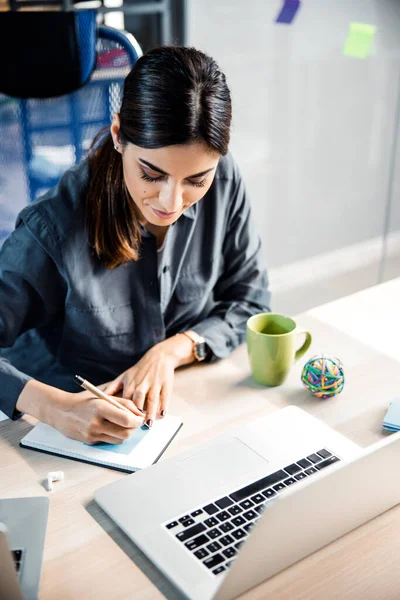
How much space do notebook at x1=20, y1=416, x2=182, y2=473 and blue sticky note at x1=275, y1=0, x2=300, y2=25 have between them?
6.36 feet

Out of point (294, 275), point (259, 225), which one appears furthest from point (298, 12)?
point (294, 275)

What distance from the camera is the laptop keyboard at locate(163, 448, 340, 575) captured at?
30.9 inches

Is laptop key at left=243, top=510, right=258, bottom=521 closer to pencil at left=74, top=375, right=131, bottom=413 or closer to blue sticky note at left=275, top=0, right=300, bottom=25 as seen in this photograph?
pencil at left=74, top=375, right=131, bottom=413

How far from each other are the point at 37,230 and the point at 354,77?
6.54 ft

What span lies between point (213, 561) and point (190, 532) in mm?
54

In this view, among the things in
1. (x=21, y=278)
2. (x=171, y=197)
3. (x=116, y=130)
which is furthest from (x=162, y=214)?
(x=21, y=278)

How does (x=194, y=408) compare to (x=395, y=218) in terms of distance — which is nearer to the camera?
(x=194, y=408)

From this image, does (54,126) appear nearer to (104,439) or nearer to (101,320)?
(101,320)

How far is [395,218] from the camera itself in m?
3.28

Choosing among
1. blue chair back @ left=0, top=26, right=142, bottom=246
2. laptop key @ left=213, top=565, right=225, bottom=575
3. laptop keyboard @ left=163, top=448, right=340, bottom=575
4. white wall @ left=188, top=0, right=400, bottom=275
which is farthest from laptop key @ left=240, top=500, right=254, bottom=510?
white wall @ left=188, top=0, right=400, bottom=275

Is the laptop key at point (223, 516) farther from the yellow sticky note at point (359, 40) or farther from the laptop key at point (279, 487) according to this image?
the yellow sticky note at point (359, 40)

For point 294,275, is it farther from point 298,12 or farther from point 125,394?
point 125,394

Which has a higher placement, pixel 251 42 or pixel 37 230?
pixel 251 42

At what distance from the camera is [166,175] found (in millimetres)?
1111
